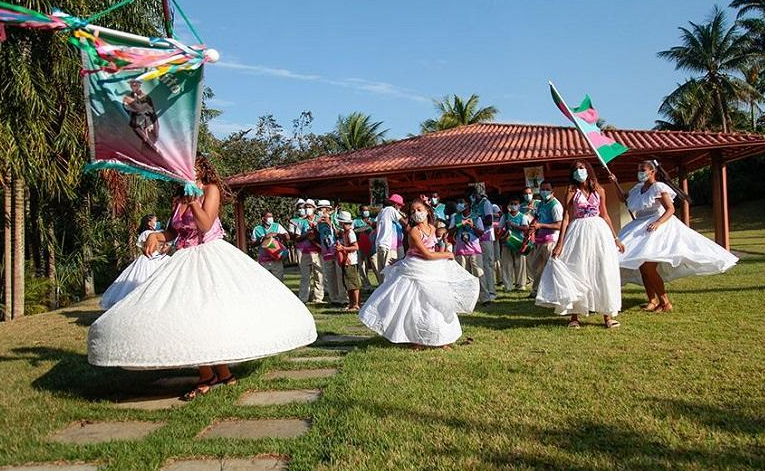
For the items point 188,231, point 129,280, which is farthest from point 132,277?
point 188,231

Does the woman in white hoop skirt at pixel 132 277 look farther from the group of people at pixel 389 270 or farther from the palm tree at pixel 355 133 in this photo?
the palm tree at pixel 355 133

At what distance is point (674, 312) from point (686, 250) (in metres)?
0.82

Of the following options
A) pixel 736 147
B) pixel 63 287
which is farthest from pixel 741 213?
pixel 63 287

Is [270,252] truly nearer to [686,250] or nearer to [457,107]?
→ [686,250]

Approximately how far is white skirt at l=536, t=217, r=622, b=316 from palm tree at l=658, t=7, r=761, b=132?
134ft

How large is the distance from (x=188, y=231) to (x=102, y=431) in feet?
5.51

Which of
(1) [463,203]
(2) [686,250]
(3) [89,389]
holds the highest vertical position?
(1) [463,203]

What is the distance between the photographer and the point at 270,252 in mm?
11695

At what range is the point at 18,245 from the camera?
11.9 meters

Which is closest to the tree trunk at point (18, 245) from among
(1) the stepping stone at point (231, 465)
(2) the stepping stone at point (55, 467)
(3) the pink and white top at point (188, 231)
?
(3) the pink and white top at point (188, 231)

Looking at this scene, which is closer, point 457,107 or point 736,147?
point 736,147

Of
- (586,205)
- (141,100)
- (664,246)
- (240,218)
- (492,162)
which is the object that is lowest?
(664,246)

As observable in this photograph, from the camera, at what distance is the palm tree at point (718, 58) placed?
41.5 metres

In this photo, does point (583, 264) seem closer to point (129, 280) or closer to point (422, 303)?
point (422, 303)
